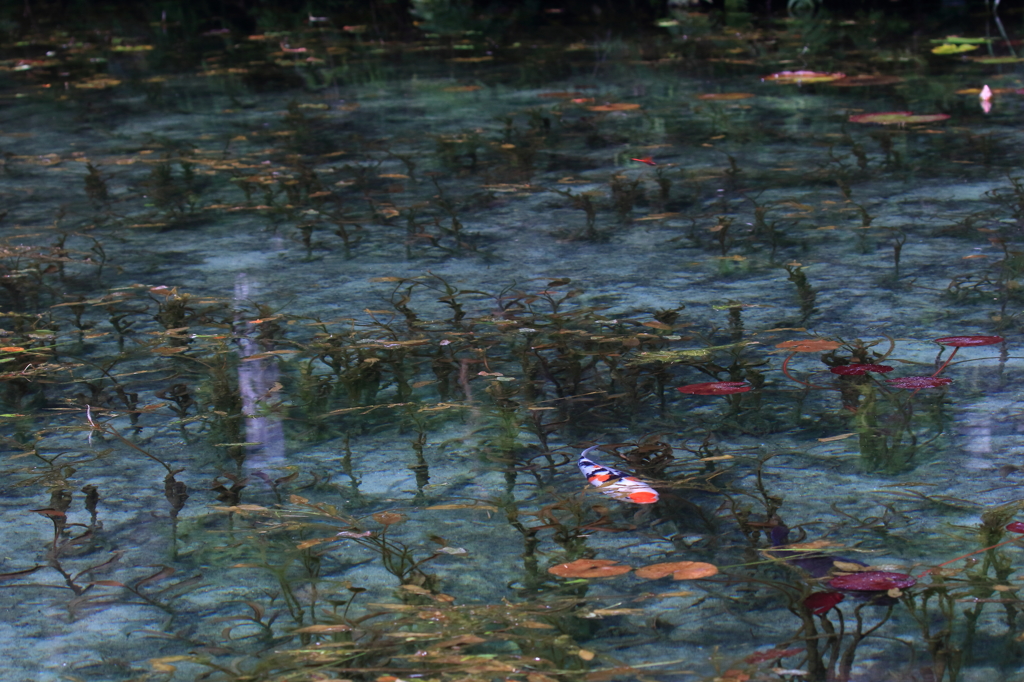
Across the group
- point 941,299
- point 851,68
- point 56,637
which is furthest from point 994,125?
point 56,637

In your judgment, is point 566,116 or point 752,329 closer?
point 752,329

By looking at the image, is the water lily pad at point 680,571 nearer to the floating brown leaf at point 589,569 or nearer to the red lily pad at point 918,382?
the floating brown leaf at point 589,569

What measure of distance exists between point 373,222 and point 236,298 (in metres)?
0.95

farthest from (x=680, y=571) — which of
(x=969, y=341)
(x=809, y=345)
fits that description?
(x=969, y=341)

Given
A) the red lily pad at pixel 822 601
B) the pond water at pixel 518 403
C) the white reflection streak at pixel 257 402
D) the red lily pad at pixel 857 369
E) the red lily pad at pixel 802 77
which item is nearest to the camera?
the red lily pad at pixel 822 601

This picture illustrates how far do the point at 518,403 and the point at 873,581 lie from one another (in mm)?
1104

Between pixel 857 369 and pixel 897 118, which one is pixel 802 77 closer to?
pixel 897 118

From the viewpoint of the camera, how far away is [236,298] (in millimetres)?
3742

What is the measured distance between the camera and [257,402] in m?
2.95

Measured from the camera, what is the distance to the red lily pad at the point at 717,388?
107 inches

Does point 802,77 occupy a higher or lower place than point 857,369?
higher

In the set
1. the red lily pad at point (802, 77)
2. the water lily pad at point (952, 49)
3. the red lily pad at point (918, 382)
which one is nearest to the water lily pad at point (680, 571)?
the red lily pad at point (918, 382)

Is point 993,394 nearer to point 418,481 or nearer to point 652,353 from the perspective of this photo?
point 652,353

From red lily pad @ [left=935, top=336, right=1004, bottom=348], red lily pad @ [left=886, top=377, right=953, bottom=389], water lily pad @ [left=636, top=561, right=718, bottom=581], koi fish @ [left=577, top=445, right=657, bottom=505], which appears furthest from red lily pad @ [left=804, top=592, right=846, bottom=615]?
red lily pad @ [left=935, top=336, right=1004, bottom=348]
